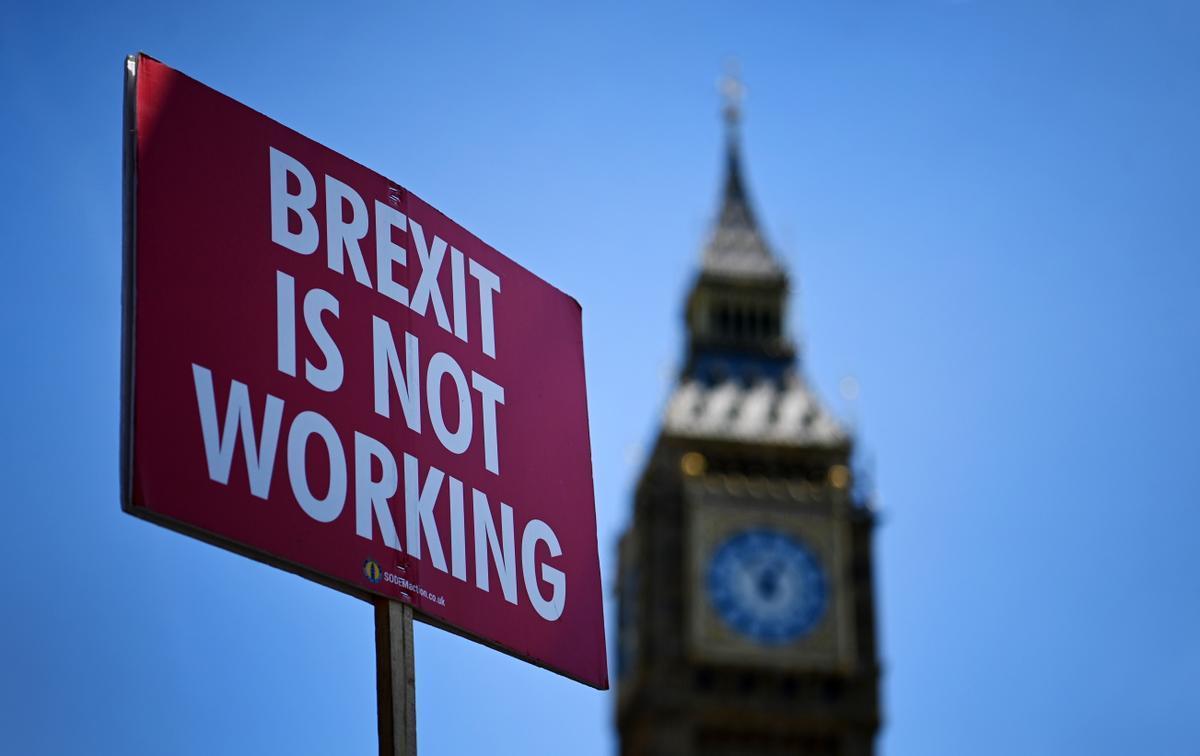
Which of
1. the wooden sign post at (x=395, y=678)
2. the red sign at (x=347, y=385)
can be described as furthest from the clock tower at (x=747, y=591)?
the wooden sign post at (x=395, y=678)

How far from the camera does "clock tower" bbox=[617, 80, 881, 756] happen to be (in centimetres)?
5672

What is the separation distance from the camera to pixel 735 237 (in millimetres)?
66812

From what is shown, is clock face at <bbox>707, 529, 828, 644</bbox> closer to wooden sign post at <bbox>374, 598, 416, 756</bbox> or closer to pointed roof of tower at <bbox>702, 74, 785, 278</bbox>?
pointed roof of tower at <bbox>702, 74, 785, 278</bbox>

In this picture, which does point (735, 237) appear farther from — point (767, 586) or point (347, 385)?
point (347, 385)

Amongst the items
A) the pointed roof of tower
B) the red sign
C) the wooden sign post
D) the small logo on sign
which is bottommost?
the wooden sign post

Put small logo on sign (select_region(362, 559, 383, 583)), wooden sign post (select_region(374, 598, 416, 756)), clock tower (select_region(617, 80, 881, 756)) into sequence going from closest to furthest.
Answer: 1. wooden sign post (select_region(374, 598, 416, 756))
2. small logo on sign (select_region(362, 559, 383, 583))
3. clock tower (select_region(617, 80, 881, 756))

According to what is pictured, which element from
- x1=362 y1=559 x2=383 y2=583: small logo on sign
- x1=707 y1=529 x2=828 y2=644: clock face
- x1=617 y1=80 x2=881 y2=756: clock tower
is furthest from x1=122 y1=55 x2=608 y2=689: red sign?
x1=707 y1=529 x2=828 y2=644: clock face

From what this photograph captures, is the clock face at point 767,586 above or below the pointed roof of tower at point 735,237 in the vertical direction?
below

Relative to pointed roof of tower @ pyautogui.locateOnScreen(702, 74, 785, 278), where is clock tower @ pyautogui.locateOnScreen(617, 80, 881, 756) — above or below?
below

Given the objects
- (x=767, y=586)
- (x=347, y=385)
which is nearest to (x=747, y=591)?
(x=767, y=586)

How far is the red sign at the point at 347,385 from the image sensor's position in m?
7.31

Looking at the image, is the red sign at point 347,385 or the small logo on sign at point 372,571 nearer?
the red sign at point 347,385

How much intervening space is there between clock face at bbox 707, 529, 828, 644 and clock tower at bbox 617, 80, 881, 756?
0.12ft

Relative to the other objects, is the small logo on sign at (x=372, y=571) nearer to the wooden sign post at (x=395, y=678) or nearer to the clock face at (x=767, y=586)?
the wooden sign post at (x=395, y=678)
